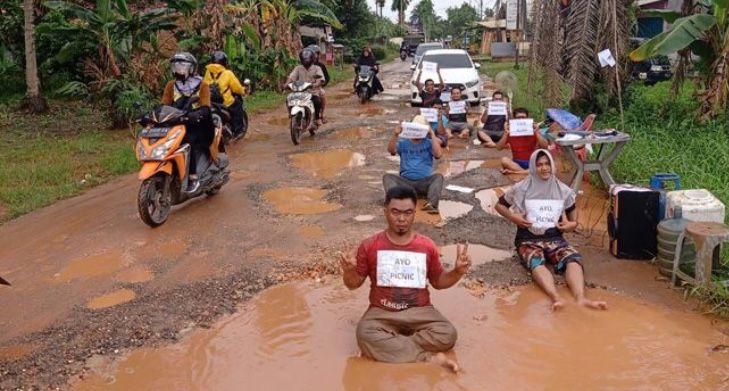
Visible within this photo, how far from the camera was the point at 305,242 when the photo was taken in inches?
245

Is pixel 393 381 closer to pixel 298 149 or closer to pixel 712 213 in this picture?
pixel 712 213

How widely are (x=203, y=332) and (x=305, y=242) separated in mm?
1863

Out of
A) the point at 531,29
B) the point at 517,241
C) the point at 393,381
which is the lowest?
the point at 393,381

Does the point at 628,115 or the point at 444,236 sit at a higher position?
the point at 628,115

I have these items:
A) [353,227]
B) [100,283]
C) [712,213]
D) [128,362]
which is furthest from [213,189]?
[712,213]

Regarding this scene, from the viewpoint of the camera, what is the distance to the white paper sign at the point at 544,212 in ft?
18.0

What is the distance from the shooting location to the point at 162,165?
671 cm

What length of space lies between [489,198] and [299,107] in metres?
4.71

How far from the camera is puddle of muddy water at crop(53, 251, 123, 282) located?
18.4 feet

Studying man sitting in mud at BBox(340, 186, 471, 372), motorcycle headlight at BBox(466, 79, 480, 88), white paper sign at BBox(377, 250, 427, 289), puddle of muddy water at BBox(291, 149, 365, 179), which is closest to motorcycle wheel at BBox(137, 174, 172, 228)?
puddle of muddy water at BBox(291, 149, 365, 179)

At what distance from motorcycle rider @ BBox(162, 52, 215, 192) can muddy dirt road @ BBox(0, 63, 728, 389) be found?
2.12 ft

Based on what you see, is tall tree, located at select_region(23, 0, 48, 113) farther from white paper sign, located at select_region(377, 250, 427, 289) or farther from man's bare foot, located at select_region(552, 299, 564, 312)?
man's bare foot, located at select_region(552, 299, 564, 312)

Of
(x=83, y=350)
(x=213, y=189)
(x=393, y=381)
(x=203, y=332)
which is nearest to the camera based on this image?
(x=393, y=381)

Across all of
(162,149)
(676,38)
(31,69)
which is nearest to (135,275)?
(162,149)
